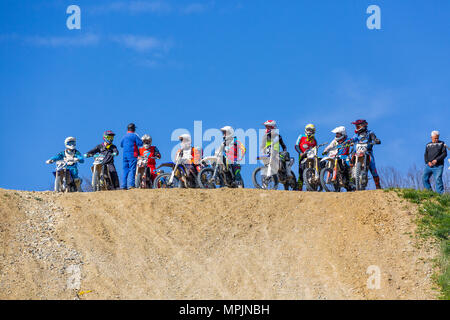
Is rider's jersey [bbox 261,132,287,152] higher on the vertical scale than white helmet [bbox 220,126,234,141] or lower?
lower

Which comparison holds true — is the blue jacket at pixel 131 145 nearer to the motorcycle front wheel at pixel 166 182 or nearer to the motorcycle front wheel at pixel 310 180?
the motorcycle front wheel at pixel 166 182

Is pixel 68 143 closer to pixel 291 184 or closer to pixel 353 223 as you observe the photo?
pixel 291 184

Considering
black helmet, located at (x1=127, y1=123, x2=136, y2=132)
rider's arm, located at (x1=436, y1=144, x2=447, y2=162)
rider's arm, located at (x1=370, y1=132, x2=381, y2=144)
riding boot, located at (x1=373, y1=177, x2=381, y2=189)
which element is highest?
black helmet, located at (x1=127, y1=123, x2=136, y2=132)

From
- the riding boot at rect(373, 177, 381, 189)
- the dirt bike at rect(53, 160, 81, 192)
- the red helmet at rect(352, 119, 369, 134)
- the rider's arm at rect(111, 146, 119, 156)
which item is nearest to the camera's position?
the red helmet at rect(352, 119, 369, 134)

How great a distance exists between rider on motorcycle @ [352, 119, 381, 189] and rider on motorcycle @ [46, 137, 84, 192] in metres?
7.94

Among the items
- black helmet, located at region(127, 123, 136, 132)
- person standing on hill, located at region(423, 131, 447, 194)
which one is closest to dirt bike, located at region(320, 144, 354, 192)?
person standing on hill, located at region(423, 131, 447, 194)

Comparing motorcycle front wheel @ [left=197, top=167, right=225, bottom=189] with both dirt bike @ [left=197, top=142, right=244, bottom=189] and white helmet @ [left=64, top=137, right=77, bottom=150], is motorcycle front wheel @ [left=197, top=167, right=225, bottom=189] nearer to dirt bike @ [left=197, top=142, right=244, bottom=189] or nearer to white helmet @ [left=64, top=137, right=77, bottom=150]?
dirt bike @ [left=197, top=142, right=244, bottom=189]

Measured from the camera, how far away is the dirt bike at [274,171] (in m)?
22.9

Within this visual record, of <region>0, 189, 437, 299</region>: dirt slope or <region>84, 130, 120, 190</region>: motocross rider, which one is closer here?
<region>0, 189, 437, 299</region>: dirt slope

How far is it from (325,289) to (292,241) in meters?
2.40

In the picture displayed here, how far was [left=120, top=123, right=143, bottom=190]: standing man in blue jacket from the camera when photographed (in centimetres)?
2367

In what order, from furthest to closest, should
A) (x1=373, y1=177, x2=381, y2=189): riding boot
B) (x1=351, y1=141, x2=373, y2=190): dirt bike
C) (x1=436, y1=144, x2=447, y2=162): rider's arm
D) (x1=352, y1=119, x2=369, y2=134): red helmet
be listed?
1. (x1=373, y1=177, x2=381, y2=189): riding boot
2. (x1=352, y1=119, x2=369, y2=134): red helmet
3. (x1=351, y1=141, x2=373, y2=190): dirt bike
4. (x1=436, y1=144, x2=447, y2=162): rider's arm

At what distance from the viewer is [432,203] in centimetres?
2142
